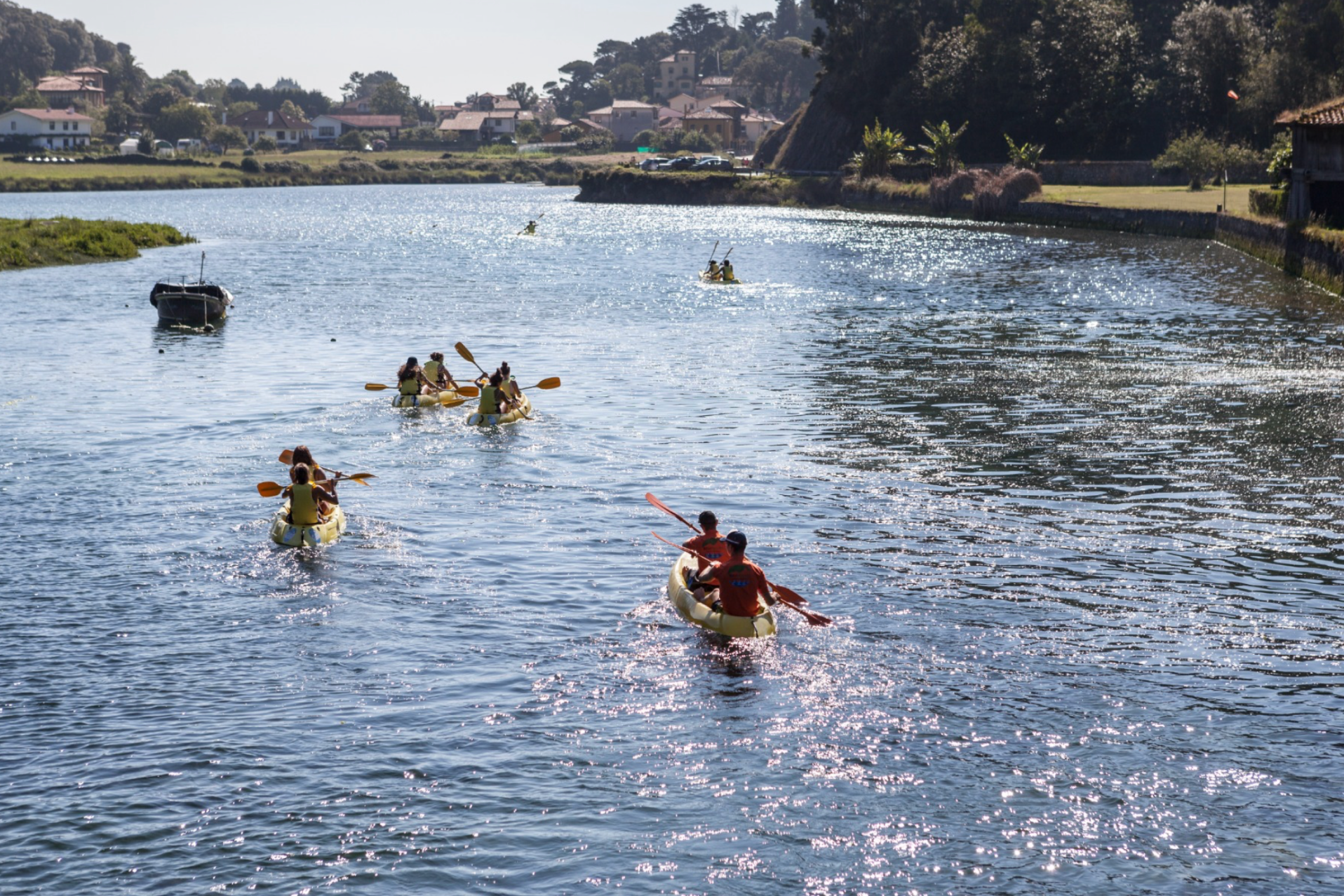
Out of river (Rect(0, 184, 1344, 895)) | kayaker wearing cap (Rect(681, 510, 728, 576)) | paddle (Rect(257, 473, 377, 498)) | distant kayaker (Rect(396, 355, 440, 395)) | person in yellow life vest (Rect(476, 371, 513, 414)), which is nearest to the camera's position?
river (Rect(0, 184, 1344, 895))

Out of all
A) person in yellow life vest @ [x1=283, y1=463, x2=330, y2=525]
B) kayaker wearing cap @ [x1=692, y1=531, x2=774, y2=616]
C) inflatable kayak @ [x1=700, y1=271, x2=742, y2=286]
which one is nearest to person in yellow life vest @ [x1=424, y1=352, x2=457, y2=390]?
person in yellow life vest @ [x1=283, y1=463, x2=330, y2=525]

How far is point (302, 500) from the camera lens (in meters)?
23.8

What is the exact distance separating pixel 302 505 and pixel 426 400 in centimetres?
1395

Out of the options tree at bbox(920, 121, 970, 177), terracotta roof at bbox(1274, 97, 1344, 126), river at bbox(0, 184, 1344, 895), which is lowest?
river at bbox(0, 184, 1344, 895)

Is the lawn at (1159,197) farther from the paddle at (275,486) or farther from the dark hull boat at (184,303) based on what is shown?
the paddle at (275,486)

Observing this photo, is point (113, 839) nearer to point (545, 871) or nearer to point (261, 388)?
point (545, 871)

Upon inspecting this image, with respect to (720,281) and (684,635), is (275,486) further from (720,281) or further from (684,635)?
(720,281)

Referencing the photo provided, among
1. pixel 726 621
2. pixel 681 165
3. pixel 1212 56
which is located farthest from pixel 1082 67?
pixel 726 621

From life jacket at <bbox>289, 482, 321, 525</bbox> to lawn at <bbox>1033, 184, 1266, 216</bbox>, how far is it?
233 feet

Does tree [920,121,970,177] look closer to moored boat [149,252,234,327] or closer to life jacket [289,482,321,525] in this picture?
moored boat [149,252,234,327]

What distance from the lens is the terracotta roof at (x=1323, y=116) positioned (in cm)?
6191

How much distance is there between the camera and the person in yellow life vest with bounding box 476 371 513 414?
34.7 meters

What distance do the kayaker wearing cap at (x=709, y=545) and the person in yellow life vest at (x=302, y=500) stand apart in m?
7.45

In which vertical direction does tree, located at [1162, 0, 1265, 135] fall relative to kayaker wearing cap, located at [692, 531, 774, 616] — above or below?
above
